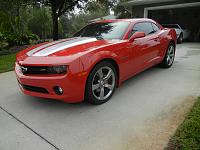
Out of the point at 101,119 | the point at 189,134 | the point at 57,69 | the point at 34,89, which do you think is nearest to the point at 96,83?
the point at 101,119

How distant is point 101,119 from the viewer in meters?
3.18

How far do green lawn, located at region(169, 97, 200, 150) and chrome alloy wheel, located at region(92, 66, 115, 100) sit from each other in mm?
1379

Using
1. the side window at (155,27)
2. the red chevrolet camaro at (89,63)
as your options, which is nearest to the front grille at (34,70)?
the red chevrolet camaro at (89,63)

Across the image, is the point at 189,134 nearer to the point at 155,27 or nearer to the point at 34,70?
the point at 34,70

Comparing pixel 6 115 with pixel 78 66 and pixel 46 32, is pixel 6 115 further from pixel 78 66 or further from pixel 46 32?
pixel 46 32

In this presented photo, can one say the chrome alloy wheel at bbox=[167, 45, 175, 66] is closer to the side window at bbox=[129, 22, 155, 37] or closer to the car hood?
the side window at bbox=[129, 22, 155, 37]

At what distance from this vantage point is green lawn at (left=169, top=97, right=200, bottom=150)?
2445 mm

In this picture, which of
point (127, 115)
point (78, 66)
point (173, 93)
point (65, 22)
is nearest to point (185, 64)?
point (173, 93)

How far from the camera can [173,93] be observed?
13.4 feet

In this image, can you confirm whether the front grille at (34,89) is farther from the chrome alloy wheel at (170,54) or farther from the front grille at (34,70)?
the chrome alloy wheel at (170,54)

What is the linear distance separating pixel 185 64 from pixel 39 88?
4.89 m

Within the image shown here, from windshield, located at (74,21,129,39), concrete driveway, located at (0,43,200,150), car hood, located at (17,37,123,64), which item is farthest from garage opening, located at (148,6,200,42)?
car hood, located at (17,37,123,64)

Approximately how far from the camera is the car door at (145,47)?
433cm

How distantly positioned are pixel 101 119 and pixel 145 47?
2146mm
